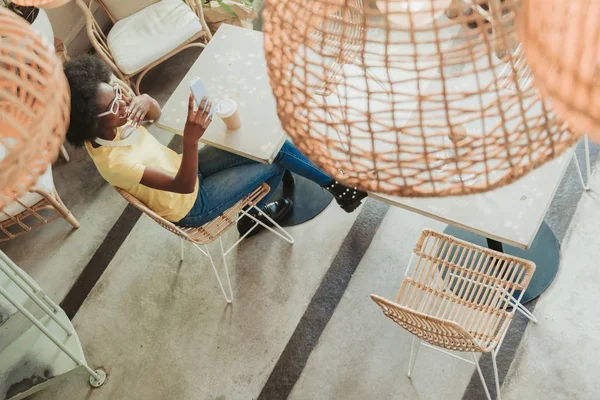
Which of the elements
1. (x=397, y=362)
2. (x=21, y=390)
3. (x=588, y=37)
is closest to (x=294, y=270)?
(x=397, y=362)

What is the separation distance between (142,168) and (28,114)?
1.68m

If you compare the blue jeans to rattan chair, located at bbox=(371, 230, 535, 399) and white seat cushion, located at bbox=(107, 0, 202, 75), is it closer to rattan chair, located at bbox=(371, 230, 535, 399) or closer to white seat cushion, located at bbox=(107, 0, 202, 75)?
rattan chair, located at bbox=(371, 230, 535, 399)

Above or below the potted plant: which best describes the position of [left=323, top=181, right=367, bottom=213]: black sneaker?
below

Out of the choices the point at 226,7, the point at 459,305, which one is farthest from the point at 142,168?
the point at 226,7

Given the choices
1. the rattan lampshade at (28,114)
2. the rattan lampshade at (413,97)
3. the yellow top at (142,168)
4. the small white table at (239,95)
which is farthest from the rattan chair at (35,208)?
the rattan lampshade at (413,97)

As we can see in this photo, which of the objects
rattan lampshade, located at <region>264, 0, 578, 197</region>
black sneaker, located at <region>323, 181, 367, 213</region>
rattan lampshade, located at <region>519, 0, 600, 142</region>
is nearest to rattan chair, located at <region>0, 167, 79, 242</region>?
black sneaker, located at <region>323, 181, 367, 213</region>

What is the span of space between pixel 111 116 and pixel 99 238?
1.40 m

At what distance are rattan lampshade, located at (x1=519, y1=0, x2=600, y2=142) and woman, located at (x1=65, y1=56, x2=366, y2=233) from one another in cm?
200

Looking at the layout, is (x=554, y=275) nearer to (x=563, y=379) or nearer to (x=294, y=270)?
(x=563, y=379)

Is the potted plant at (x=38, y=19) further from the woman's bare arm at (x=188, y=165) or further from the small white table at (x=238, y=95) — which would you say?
the woman's bare arm at (x=188, y=165)

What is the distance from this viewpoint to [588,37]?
0.59 m

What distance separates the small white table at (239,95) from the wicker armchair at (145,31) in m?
0.64

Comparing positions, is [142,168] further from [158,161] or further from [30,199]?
[30,199]

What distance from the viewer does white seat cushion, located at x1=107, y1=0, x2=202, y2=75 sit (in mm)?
3734
